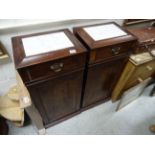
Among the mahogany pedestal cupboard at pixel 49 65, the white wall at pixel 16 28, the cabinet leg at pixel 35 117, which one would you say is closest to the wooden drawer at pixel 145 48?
the white wall at pixel 16 28

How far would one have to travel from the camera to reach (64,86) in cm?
100

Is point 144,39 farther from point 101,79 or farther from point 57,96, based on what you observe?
point 57,96

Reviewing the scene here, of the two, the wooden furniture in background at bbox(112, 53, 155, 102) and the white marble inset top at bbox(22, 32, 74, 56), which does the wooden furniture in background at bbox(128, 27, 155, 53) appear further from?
the white marble inset top at bbox(22, 32, 74, 56)

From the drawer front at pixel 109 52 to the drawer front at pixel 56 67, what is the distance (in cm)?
9

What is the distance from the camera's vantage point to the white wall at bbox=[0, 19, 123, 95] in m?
0.91

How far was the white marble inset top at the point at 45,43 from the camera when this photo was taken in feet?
2.63

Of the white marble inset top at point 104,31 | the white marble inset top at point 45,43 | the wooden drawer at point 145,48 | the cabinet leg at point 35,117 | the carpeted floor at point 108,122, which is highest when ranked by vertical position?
the white marble inset top at point 104,31

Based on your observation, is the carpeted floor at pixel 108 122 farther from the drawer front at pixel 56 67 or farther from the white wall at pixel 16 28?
the drawer front at pixel 56 67

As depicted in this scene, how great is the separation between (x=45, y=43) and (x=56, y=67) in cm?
18

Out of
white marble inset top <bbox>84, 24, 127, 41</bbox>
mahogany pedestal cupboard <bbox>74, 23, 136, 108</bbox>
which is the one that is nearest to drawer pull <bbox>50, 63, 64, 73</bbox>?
mahogany pedestal cupboard <bbox>74, 23, 136, 108</bbox>

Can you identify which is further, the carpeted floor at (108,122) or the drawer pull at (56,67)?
the carpeted floor at (108,122)

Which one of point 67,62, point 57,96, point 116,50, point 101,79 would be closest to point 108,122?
point 101,79
